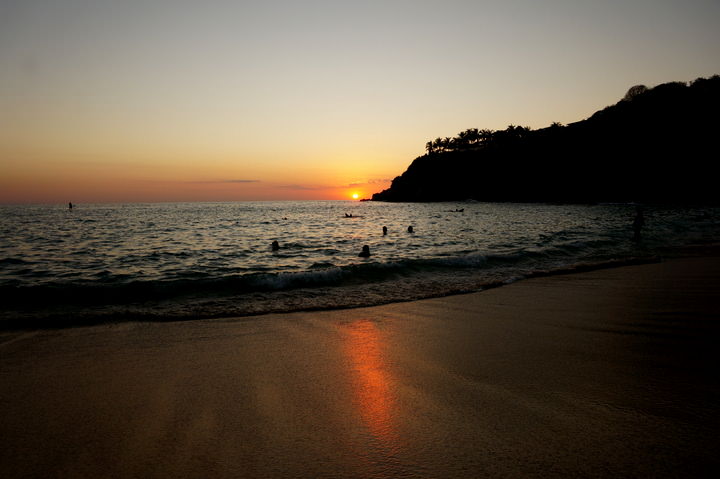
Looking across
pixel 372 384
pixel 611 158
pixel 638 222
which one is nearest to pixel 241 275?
pixel 372 384

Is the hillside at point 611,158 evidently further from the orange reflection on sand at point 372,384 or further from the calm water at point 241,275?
the orange reflection on sand at point 372,384

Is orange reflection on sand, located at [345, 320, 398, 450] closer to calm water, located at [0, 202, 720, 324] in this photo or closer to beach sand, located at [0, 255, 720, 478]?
beach sand, located at [0, 255, 720, 478]

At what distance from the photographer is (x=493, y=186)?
470ft

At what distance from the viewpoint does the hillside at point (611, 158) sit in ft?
308

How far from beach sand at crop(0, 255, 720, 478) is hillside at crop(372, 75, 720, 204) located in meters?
103

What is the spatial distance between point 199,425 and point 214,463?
0.70 meters

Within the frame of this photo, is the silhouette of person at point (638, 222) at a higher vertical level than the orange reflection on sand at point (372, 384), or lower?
higher

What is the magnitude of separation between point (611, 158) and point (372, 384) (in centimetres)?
13126

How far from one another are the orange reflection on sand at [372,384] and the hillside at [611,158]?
105 m

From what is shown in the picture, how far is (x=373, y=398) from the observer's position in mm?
3975

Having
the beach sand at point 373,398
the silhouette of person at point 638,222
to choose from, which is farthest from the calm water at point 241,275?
the beach sand at point 373,398

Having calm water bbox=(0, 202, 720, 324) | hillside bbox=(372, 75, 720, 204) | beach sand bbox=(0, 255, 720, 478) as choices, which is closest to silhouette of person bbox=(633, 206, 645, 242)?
calm water bbox=(0, 202, 720, 324)

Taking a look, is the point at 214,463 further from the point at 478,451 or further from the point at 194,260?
the point at 194,260

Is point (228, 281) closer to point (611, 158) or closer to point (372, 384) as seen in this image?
point (372, 384)
